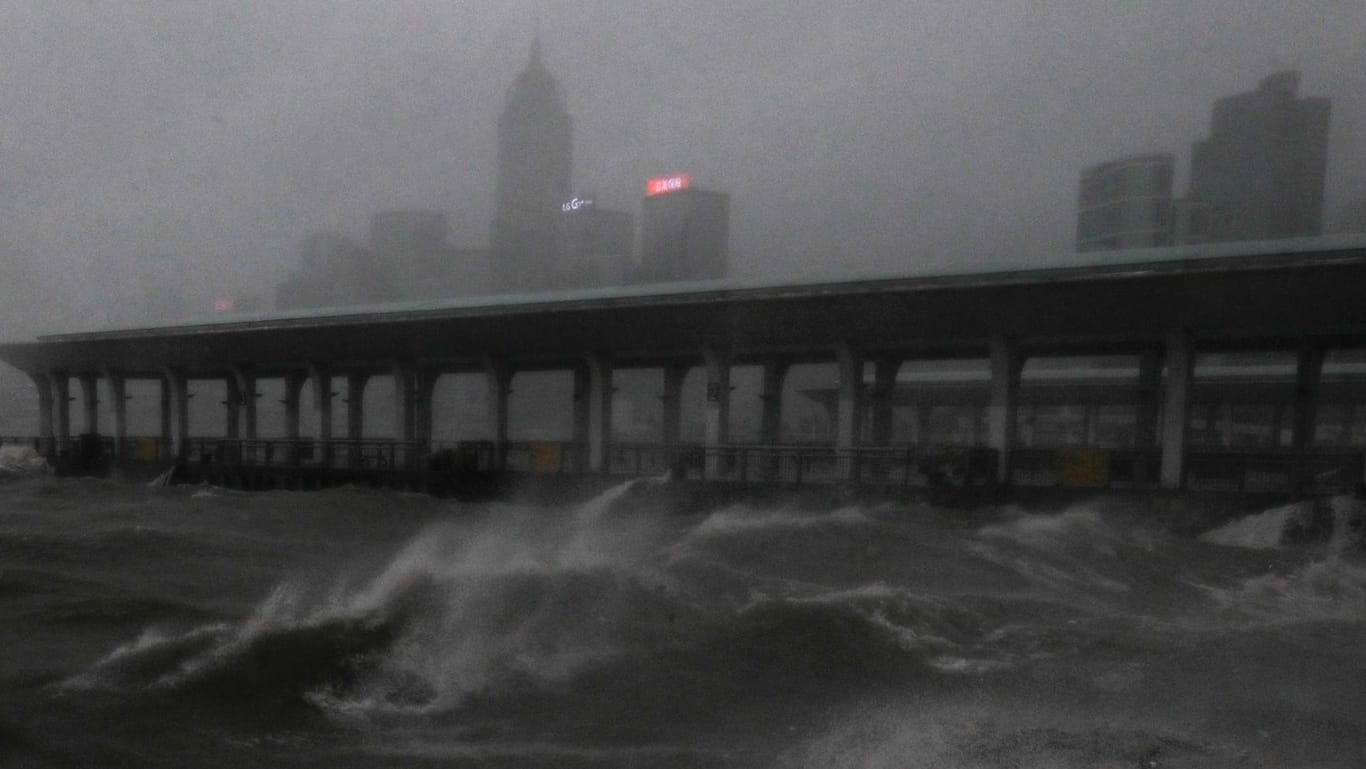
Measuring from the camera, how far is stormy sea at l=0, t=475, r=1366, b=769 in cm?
730

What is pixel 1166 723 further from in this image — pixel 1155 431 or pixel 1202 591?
pixel 1155 431

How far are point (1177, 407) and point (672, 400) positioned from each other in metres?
17.5

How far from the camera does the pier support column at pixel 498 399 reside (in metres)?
39.6

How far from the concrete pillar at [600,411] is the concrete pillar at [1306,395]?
71.2 ft

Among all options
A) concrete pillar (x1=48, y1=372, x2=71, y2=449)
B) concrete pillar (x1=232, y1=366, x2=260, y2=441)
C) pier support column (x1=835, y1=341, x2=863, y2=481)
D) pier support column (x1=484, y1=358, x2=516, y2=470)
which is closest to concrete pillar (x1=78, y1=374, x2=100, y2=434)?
concrete pillar (x1=48, y1=372, x2=71, y2=449)

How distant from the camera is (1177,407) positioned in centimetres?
2766

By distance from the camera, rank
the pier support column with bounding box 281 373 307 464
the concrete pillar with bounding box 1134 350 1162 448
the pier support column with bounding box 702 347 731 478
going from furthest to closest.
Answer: the pier support column with bounding box 281 373 307 464
the concrete pillar with bounding box 1134 350 1162 448
the pier support column with bounding box 702 347 731 478

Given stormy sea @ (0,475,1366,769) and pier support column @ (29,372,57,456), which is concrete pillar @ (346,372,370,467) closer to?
pier support column @ (29,372,57,456)

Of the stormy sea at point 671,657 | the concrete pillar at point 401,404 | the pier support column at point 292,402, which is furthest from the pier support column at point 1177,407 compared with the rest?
the pier support column at point 292,402

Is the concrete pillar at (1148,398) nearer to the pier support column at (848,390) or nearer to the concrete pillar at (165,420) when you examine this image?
the pier support column at (848,390)

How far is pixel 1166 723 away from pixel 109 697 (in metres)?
7.95

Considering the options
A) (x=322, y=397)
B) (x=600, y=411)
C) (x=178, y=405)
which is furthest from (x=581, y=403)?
(x=178, y=405)

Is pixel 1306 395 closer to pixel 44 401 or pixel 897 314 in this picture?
pixel 897 314

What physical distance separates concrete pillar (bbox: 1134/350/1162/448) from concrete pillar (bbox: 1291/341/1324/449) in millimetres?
4029
